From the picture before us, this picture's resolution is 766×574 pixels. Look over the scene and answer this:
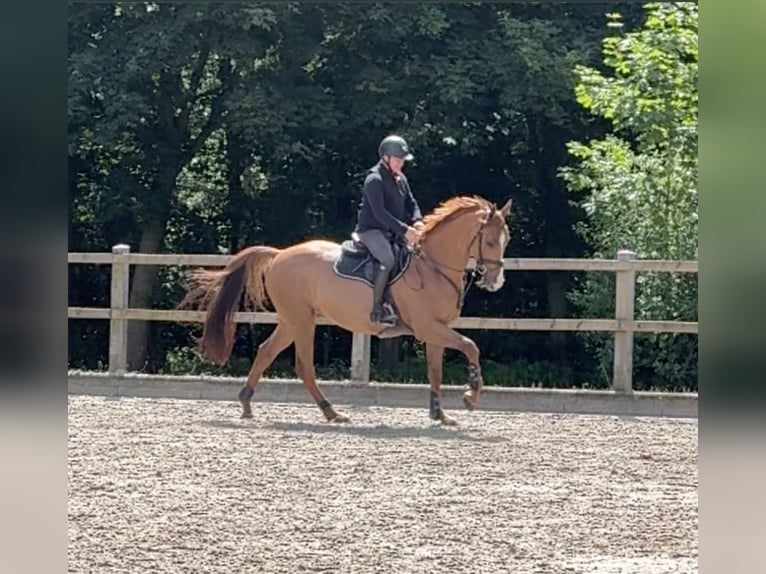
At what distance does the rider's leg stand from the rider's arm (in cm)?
22

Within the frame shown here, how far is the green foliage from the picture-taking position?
1404 cm

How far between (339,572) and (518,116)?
15.0 metres

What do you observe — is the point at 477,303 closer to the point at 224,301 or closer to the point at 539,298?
the point at 539,298

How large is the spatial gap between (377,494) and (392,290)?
3.46 meters

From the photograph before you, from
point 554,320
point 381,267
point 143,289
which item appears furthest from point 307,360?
point 143,289

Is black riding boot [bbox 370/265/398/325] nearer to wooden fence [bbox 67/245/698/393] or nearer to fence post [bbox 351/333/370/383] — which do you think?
wooden fence [bbox 67/245/698/393]

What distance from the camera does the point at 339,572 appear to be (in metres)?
4.39

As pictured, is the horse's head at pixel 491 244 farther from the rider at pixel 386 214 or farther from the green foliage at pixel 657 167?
the green foliage at pixel 657 167

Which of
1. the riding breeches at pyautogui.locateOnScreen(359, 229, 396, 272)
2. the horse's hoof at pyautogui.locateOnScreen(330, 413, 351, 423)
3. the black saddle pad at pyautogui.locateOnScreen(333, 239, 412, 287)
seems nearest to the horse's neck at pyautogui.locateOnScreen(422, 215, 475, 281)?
the black saddle pad at pyautogui.locateOnScreen(333, 239, 412, 287)
